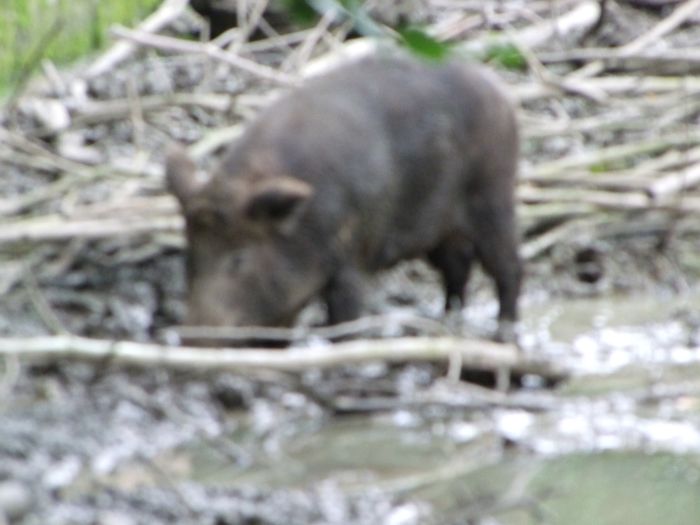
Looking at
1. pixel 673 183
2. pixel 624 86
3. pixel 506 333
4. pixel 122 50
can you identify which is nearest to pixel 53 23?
pixel 122 50

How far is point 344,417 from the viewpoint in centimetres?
513

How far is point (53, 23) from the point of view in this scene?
26.7ft

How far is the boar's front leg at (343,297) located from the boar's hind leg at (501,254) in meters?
0.96

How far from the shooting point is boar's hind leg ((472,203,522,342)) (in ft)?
22.4

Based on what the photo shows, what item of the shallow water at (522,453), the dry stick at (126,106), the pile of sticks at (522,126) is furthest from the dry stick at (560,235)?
→ the shallow water at (522,453)

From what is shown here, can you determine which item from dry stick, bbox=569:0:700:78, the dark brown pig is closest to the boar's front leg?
the dark brown pig

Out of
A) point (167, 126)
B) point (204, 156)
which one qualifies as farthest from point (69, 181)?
point (167, 126)

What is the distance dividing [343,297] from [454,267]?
4.39ft

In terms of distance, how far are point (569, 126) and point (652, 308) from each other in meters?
1.14

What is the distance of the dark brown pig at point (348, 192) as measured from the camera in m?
5.79

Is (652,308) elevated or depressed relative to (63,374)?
depressed

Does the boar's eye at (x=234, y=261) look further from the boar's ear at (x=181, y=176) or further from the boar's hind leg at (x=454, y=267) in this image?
the boar's hind leg at (x=454, y=267)

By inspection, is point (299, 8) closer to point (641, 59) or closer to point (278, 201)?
point (278, 201)

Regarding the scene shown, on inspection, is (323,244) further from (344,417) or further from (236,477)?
(236,477)
